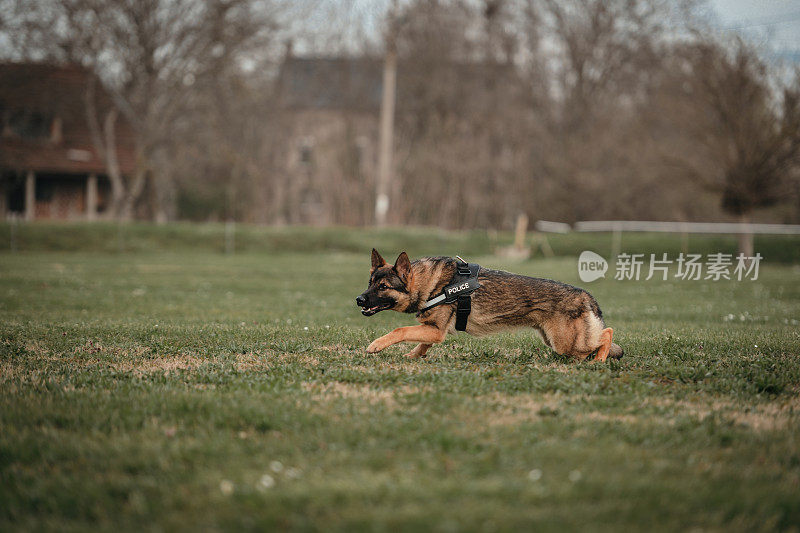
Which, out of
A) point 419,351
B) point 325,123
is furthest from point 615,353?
point 325,123

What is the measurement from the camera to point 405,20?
105 ft

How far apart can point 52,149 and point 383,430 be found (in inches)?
1408

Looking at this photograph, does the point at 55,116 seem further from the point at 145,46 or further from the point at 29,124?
the point at 145,46

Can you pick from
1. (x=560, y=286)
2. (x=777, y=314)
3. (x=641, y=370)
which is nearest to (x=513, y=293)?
(x=560, y=286)

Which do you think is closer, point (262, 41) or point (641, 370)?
point (641, 370)

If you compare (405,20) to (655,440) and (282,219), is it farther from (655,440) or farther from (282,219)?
(655,440)

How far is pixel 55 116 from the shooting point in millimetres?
34219

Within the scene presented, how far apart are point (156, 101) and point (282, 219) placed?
37.3ft

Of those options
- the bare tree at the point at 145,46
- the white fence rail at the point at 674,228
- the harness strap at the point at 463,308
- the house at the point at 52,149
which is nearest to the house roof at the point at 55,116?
the house at the point at 52,149

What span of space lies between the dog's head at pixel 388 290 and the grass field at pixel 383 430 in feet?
1.72

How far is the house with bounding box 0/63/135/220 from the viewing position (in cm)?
3062

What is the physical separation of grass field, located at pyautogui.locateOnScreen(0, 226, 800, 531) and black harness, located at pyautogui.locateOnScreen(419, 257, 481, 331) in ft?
1.58

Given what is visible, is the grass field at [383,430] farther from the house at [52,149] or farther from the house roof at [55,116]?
the house at [52,149]

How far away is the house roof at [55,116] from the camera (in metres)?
29.1
